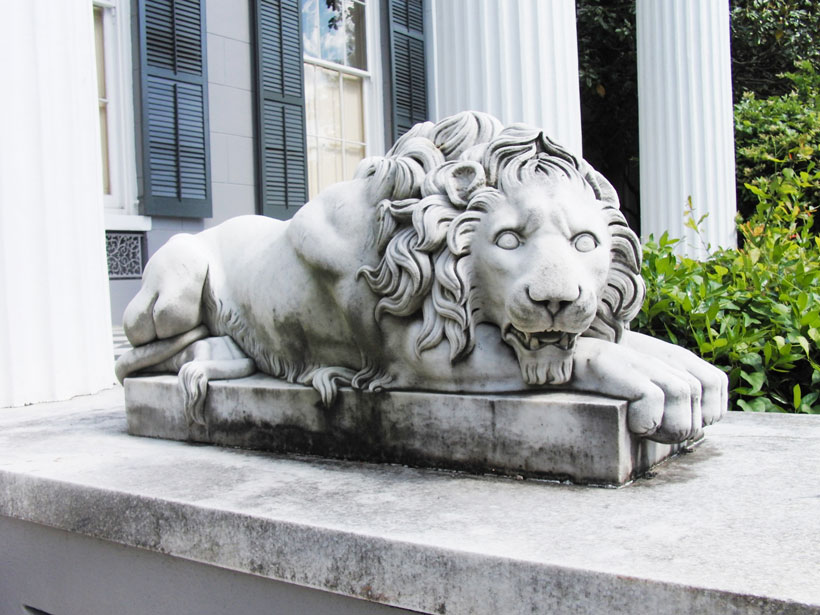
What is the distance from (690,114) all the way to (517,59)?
252 cm

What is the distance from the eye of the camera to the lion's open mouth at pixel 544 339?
70.1 inches

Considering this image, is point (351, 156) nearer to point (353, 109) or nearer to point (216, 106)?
point (353, 109)

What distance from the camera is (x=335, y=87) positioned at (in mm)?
8008

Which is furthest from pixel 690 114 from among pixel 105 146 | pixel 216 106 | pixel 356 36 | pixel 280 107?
pixel 105 146

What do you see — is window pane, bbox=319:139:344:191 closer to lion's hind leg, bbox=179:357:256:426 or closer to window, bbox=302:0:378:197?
window, bbox=302:0:378:197

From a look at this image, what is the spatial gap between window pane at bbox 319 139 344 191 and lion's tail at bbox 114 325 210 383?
5.39 metres

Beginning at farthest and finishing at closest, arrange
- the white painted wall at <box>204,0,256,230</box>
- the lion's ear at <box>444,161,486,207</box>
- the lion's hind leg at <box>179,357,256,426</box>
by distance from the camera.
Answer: the white painted wall at <box>204,0,256,230</box>
the lion's hind leg at <box>179,357,256,426</box>
the lion's ear at <box>444,161,486,207</box>

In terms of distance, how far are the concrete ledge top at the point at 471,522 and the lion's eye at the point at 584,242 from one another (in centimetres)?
52

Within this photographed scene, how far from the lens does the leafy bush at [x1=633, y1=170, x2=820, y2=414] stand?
9.16 feet

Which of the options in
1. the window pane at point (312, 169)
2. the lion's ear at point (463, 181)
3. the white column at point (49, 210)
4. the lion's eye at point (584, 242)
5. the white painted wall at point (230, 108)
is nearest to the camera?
A: the lion's eye at point (584, 242)

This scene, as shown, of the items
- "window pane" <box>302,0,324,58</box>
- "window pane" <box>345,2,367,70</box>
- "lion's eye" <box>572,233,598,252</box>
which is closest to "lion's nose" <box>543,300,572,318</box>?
"lion's eye" <box>572,233,598,252</box>

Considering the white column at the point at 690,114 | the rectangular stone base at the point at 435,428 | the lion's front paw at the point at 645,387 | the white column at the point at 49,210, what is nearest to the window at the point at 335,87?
the white column at the point at 690,114

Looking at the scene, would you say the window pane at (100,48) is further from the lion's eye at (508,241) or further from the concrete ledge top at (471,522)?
the lion's eye at (508,241)

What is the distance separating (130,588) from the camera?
1.90 metres
